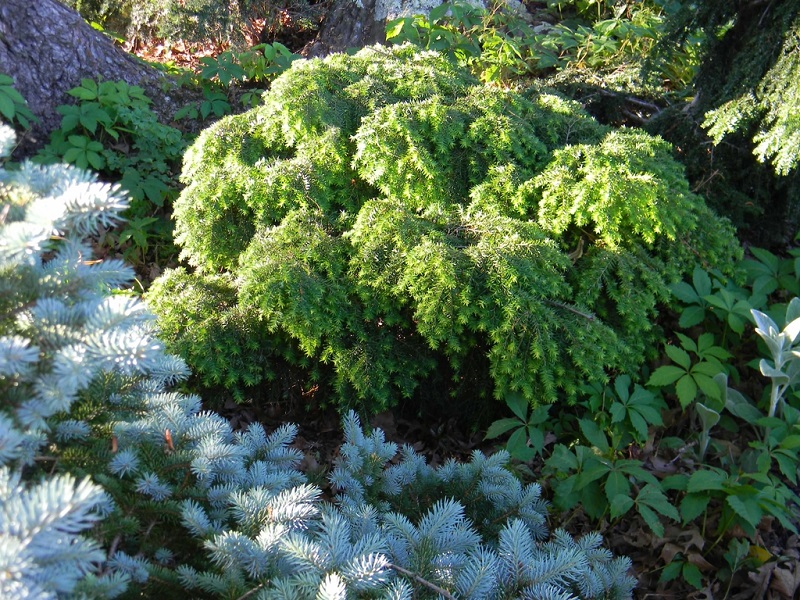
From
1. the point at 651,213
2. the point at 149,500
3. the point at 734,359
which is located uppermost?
the point at 651,213

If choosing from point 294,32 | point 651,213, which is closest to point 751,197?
point 651,213

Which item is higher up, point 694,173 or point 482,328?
point 694,173

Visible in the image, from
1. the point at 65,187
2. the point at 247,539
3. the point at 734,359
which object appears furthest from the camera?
the point at 734,359

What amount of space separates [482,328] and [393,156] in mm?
996

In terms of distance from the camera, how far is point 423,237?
9.07 ft

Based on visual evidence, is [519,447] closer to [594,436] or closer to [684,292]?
[594,436]

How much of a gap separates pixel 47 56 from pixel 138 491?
13.5 feet

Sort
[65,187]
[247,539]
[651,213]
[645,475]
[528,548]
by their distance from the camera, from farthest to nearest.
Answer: [651,213] → [645,475] → [528,548] → [247,539] → [65,187]

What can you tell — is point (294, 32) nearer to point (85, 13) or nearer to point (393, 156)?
point (85, 13)

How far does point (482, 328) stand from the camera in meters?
2.63

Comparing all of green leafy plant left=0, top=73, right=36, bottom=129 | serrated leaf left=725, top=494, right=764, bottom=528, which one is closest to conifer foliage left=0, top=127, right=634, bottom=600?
serrated leaf left=725, top=494, right=764, bottom=528

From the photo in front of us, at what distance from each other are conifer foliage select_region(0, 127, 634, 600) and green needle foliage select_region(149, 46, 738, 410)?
0.85 m

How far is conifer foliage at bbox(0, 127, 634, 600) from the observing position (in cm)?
105

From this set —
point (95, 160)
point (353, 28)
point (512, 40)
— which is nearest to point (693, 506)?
point (512, 40)
